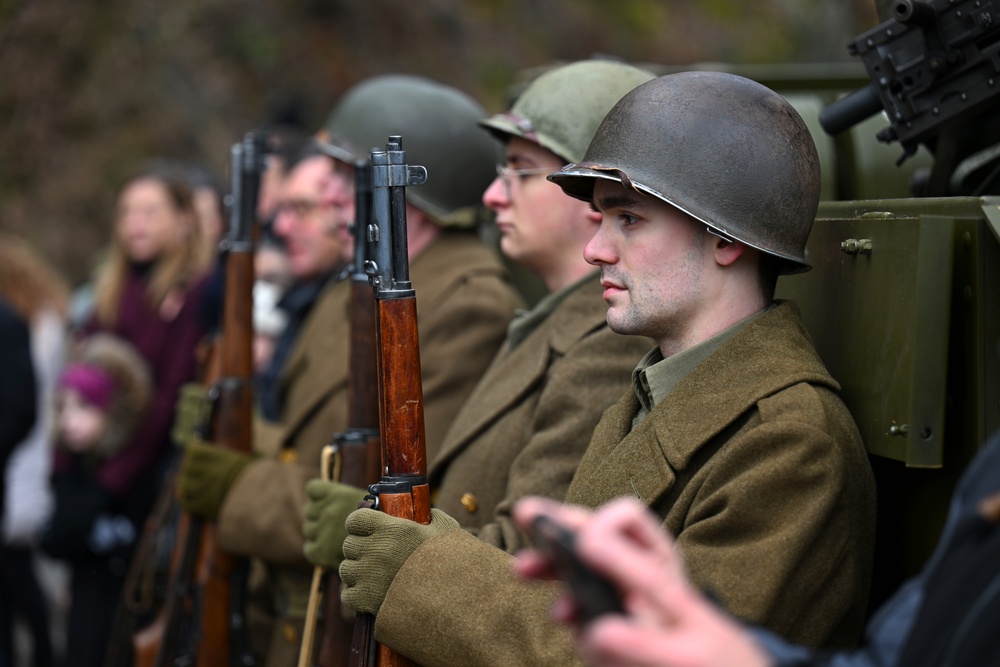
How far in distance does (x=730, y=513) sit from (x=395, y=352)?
3.10ft

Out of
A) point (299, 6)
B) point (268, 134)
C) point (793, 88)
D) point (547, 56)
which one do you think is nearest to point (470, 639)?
point (268, 134)

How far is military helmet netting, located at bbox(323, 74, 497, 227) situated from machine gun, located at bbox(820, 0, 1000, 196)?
1518mm

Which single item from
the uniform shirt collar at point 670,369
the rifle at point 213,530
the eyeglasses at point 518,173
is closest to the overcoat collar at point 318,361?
the rifle at point 213,530

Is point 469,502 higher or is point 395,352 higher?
point 395,352

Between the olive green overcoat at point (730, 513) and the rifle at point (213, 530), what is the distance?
2.08 meters

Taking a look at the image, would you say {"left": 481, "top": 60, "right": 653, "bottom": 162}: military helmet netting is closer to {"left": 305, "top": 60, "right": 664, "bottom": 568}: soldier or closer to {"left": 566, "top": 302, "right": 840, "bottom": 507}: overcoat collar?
{"left": 305, "top": 60, "right": 664, "bottom": 568}: soldier

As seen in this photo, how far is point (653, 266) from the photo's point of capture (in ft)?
9.29

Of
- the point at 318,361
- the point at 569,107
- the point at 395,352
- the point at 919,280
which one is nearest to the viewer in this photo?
the point at 919,280

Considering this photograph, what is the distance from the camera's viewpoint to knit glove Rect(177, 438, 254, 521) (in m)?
4.72

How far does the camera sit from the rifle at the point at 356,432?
381 cm

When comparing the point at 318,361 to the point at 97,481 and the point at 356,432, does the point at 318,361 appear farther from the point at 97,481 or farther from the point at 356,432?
the point at 97,481

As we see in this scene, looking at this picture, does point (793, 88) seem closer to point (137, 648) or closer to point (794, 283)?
point (794, 283)

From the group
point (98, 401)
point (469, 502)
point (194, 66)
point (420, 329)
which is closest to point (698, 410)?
point (469, 502)

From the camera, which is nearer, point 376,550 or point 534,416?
point 376,550
